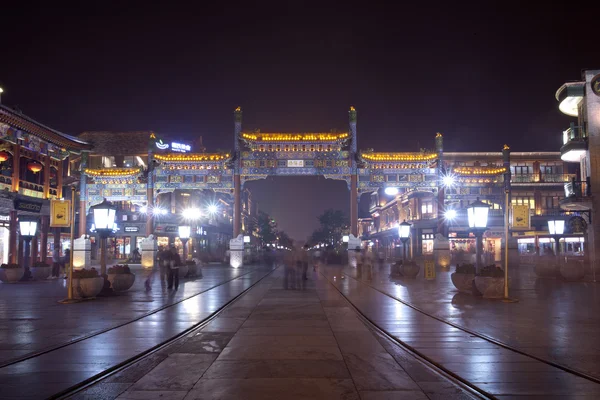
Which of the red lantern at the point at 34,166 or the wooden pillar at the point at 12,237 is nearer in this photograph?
the wooden pillar at the point at 12,237

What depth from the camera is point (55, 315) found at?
1428 cm

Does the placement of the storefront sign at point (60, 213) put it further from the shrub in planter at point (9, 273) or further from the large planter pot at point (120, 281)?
the shrub in planter at point (9, 273)

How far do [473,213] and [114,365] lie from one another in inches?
643

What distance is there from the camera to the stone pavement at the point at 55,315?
10.3 metres

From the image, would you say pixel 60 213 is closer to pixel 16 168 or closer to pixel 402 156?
pixel 16 168

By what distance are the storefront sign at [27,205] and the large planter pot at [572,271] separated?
113ft

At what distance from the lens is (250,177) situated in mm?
43281

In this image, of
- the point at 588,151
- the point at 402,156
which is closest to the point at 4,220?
the point at 402,156

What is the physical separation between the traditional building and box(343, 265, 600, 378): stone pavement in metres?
26.7

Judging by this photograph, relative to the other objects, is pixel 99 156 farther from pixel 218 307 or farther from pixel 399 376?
pixel 399 376

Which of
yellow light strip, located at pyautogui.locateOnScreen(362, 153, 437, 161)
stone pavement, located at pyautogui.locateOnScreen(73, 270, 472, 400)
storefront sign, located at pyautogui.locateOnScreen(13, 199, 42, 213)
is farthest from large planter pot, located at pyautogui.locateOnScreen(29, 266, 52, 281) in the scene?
yellow light strip, located at pyautogui.locateOnScreen(362, 153, 437, 161)

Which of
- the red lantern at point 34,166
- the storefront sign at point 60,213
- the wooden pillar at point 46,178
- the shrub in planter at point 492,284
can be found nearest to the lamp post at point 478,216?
the shrub in planter at point 492,284

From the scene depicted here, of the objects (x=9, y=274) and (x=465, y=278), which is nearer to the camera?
(x=465, y=278)

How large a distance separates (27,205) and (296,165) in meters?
20.5
